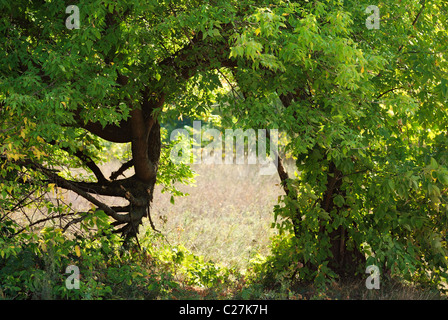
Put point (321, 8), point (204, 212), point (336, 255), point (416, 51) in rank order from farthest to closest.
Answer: point (204, 212)
point (336, 255)
point (416, 51)
point (321, 8)

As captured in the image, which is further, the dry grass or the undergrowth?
the dry grass

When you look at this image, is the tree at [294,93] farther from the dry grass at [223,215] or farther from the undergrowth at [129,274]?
the dry grass at [223,215]

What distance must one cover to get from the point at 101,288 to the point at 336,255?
305 centimetres

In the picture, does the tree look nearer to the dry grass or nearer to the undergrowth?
the undergrowth

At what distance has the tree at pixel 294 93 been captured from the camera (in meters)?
4.85

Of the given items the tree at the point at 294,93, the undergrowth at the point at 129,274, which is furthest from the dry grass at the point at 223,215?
the tree at the point at 294,93

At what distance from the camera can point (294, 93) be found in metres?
5.70

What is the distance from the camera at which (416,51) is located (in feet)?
19.0

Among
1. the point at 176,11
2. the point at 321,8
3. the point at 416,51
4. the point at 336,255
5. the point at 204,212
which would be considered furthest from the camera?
the point at 204,212

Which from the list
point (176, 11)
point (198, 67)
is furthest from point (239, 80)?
point (176, 11)

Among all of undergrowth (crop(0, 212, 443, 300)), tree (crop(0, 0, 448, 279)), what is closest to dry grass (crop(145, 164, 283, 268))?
undergrowth (crop(0, 212, 443, 300))

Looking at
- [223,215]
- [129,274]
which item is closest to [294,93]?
[129,274]

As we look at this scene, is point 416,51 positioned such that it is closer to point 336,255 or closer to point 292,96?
point 292,96

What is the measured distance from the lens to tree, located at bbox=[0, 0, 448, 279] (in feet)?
15.9
